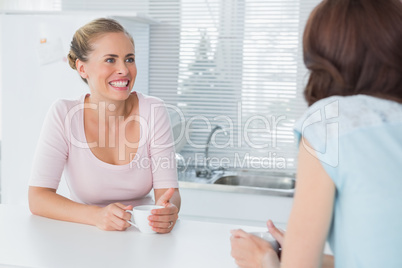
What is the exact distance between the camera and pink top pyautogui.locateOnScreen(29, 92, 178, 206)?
1.74 m

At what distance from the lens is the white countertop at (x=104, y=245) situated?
1.18 metres

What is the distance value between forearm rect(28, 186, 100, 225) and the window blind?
5.86 ft

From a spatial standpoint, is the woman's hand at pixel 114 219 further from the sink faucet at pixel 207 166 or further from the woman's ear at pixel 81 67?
the sink faucet at pixel 207 166

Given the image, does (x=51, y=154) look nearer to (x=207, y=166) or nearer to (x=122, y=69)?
(x=122, y=69)

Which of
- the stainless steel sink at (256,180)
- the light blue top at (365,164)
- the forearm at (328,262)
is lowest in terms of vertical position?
the stainless steel sink at (256,180)

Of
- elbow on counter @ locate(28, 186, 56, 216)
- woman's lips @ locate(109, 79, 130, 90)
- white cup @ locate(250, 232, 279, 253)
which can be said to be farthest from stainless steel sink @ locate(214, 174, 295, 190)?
white cup @ locate(250, 232, 279, 253)

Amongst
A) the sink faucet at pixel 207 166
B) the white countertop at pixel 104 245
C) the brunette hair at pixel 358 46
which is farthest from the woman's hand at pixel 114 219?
the sink faucet at pixel 207 166

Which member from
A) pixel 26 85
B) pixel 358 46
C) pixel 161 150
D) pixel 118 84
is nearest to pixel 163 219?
pixel 161 150

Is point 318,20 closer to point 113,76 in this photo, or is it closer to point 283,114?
point 113,76

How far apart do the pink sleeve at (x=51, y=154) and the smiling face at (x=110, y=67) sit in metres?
0.19

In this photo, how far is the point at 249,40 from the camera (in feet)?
10.6

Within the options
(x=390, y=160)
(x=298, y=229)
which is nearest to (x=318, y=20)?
(x=390, y=160)

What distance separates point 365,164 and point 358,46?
208 mm

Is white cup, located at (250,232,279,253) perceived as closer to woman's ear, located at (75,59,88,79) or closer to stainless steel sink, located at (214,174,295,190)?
woman's ear, located at (75,59,88,79)
